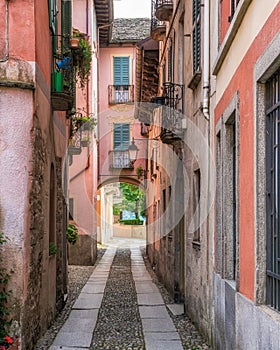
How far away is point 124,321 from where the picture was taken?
34.8ft

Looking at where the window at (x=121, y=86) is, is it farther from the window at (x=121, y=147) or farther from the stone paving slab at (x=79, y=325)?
the stone paving slab at (x=79, y=325)

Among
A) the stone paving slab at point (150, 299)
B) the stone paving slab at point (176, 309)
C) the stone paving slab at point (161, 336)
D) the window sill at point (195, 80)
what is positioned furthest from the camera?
the stone paving slab at point (150, 299)

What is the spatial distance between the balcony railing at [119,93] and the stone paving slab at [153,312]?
1934cm

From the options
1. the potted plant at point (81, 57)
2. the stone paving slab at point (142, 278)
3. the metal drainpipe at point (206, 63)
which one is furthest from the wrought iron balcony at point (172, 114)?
the stone paving slab at point (142, 278)

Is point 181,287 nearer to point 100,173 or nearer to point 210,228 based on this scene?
point 210,228

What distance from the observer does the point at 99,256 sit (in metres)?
26.0

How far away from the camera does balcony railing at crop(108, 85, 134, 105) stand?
99.6 feet

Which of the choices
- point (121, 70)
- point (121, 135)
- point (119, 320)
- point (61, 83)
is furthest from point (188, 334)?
point (121, 70)

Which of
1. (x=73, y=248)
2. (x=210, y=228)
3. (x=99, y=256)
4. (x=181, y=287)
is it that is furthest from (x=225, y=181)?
(x=99, y=256)

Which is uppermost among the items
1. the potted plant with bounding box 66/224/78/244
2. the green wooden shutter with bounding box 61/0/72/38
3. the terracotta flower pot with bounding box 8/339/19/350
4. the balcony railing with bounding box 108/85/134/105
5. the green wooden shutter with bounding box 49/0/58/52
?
the balcony railing with bounding box 108/85/134/105

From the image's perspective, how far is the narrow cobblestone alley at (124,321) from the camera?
8672 millimetres

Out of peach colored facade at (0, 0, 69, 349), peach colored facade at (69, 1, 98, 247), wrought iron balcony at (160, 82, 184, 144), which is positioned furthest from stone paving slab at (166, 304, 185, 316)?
peach colored facade at (69, 1, 98, 247)

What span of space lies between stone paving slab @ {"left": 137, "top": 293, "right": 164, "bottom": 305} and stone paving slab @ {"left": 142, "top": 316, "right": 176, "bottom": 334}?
1818 mm

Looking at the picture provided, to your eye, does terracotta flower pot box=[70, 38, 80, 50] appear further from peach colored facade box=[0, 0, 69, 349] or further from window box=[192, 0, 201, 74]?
peach colored facade box=[0, 0, 69, 349]
